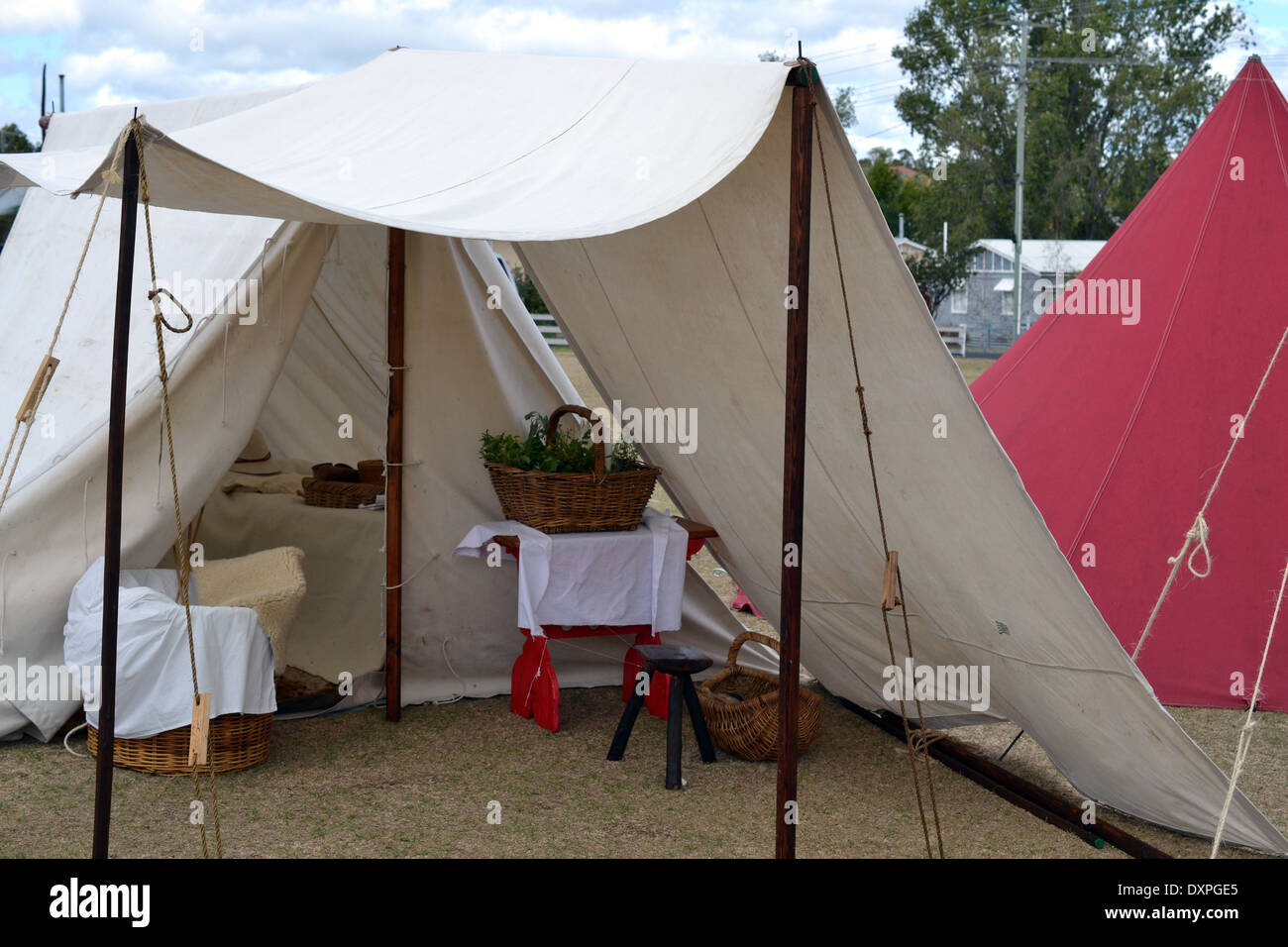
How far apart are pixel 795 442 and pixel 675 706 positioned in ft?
4.43

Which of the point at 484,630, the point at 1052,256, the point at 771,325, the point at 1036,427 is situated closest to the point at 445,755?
the point at 484,630

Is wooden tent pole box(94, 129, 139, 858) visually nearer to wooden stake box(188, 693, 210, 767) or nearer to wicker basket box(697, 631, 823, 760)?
wooden stake box(188, 693, 210, 767)

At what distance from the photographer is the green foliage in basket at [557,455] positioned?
4004 mm

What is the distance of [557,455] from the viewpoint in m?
4.01

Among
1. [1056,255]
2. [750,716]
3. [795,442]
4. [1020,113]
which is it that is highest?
[1020,113]

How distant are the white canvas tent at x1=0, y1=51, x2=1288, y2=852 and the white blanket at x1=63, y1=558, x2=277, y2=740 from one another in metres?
0.29

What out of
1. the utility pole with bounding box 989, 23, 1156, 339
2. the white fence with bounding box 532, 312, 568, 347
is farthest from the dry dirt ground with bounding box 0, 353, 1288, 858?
the utility pole with bounding box 989, 23, 1156, 339

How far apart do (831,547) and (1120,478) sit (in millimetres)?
1485

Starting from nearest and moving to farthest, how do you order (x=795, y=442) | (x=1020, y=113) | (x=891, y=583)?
(x=795, y=442) → (x=891, y=583) → (x=1020, y=113)

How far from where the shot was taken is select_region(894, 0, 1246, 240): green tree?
86.8ft

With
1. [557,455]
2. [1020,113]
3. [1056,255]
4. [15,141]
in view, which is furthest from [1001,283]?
[557,455]

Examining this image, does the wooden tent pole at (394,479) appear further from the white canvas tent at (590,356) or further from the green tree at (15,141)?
the green tree at (15,141)

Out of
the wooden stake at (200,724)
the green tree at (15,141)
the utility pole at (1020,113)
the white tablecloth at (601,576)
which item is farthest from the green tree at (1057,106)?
the wooden stake at (200,724)

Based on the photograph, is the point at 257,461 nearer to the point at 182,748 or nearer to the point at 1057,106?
the point at 182,748
